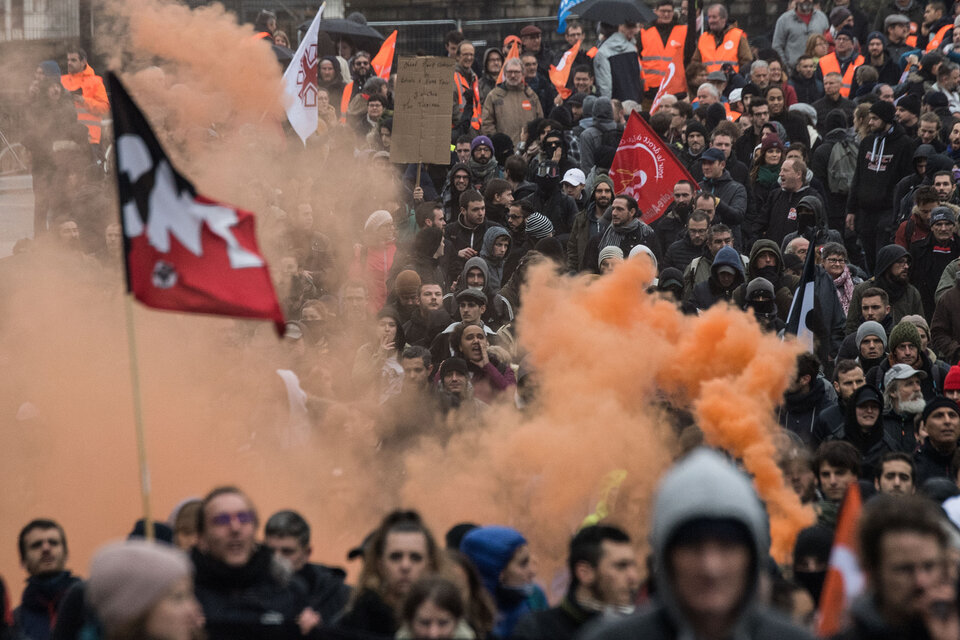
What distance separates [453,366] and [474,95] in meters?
6.87

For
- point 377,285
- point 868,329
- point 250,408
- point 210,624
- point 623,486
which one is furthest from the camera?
point 377,285

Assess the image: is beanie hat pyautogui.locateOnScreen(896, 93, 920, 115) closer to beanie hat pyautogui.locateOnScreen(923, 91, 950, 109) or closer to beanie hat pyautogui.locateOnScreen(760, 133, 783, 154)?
beanie hat pyautogui.locateOnScreen(923, 91, 950, 109)

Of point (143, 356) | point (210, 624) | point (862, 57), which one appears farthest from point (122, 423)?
point (862, 57)

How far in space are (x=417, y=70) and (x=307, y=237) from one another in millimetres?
1806

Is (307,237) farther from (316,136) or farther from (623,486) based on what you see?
(623,486)

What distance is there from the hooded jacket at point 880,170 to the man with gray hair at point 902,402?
3.92m

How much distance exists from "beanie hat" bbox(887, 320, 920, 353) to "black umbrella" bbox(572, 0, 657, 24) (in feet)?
24.5

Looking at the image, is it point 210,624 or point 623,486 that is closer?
point 210,624

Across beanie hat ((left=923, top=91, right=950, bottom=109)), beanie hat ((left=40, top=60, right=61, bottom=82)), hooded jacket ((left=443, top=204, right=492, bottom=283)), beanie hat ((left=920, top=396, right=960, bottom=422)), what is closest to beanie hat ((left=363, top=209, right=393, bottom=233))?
hooded jacket ((left=443, top=204, right=492, bottom=283))

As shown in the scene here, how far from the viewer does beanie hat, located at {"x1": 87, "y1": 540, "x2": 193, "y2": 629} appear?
3650 mm

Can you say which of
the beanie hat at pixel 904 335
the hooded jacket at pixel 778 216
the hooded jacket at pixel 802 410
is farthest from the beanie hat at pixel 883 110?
the hooded jacket at pixel 802 410

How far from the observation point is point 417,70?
12.6 metres

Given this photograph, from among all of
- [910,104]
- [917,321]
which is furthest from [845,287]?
[910,104]

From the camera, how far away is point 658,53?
52.9 ft
